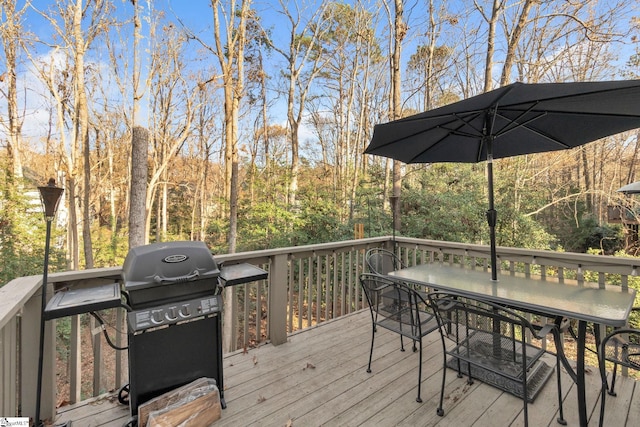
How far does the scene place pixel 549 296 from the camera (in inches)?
77.1

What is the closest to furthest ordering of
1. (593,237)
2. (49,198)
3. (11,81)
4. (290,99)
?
1. (49,198)
2. (11,81)
3. (593,237)
4. (290,99)

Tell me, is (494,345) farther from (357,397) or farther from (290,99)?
(290,99)

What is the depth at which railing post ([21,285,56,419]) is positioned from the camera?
1730mm

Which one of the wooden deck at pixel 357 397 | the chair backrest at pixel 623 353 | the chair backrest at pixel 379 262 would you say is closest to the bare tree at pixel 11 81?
the wooden deck at pixel 357 397

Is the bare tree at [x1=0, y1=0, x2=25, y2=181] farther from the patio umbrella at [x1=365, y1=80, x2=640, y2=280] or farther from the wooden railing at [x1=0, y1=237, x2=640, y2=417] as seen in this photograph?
the patio umbrella at [x1=365, y1=80, x2=640, y2=280]

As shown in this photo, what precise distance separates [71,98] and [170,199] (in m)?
7.33

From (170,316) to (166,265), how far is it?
0.32 metres

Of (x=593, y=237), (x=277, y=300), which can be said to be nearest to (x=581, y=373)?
(x=277, y=300)

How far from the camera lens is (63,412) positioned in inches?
77.0

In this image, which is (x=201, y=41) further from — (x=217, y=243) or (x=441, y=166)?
(x=441, y=166)

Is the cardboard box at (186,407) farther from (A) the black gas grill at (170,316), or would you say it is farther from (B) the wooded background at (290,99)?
(B) the wooded background at (290,99)

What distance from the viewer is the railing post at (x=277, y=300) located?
2.89 metres

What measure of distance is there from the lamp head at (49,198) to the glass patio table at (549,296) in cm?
236

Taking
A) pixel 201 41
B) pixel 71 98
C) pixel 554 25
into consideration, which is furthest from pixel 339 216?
pixel 71 98
